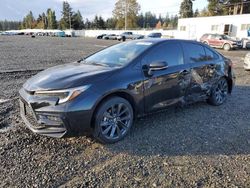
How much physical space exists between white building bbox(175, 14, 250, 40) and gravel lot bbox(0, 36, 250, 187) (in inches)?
1052

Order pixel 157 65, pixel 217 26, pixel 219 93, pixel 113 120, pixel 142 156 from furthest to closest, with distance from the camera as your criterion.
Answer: pixel 217 26 < pixel 219 93 < pixel 157 65 < pixel 113 120 < pixel 142 156

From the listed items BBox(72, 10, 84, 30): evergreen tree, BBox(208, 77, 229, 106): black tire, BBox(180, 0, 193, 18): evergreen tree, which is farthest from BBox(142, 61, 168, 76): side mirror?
BBox(72, 10, 84, 30): evergreen tree

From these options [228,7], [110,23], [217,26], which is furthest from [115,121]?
[110,23]

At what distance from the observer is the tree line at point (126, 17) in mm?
50759

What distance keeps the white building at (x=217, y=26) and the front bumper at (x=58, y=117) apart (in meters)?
28.5

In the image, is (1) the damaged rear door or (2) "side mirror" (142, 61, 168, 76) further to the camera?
(1) the damaged rear door

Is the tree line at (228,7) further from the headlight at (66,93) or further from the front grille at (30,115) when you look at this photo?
the front grille at (30,115)

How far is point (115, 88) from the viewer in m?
3.61

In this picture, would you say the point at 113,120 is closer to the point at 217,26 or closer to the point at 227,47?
the point at 227,47

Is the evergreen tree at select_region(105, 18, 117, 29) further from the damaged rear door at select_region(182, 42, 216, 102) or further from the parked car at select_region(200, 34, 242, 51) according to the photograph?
the damaged rear door at select_region(182, 42, 216, 102)

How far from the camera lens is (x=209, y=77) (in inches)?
212

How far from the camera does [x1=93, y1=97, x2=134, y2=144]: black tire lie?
357cm

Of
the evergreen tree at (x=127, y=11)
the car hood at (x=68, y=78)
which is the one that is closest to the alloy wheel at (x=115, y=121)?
the car hood at (x=68, y=78)

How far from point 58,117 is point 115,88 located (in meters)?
0.93
